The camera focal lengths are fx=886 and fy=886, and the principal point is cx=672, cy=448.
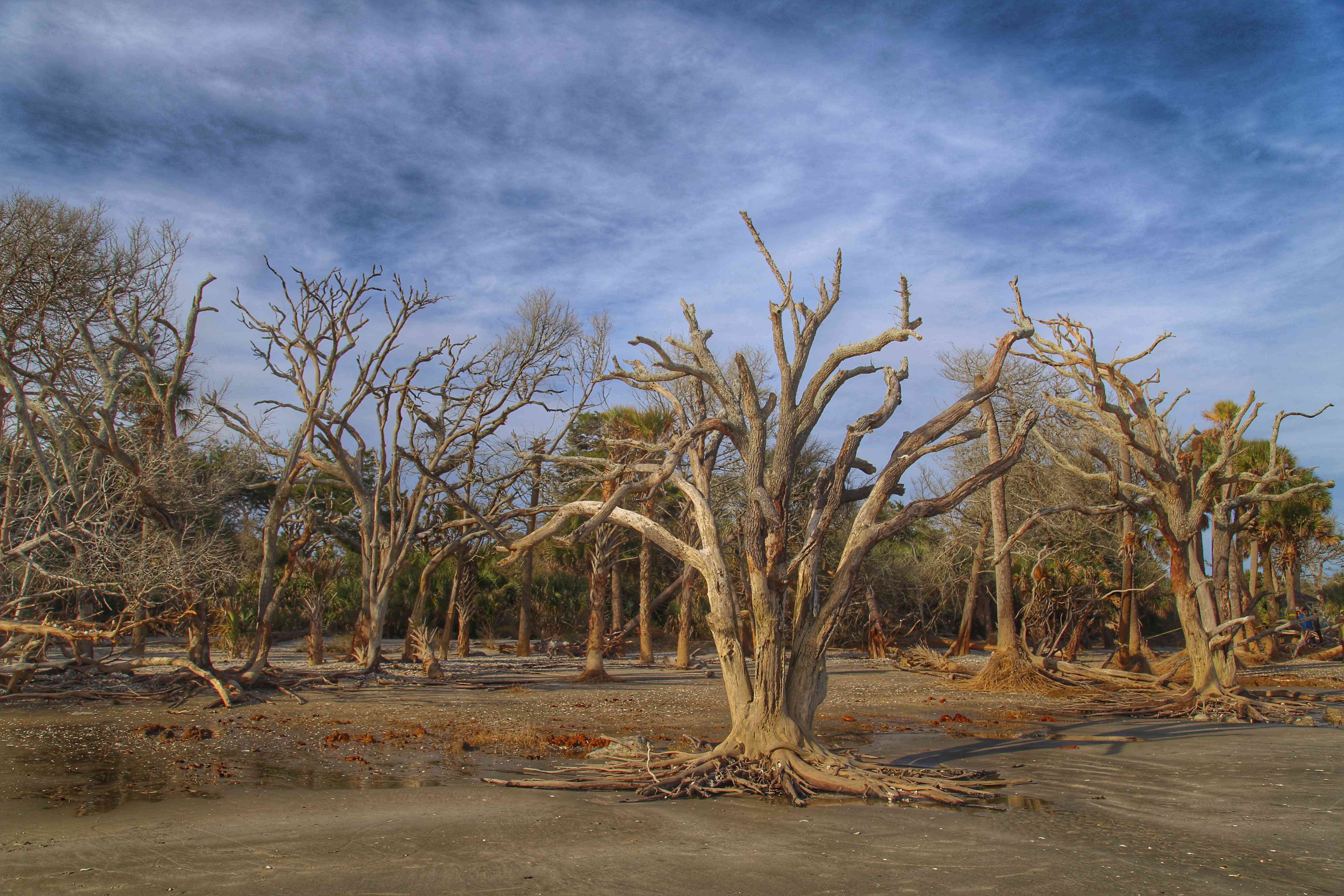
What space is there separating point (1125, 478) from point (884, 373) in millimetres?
16000

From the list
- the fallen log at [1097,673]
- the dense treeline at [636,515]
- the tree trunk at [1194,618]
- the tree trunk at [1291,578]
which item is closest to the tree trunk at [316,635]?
the dense treeline at [636,515]

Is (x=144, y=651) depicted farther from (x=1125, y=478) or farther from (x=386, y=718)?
(x=1125, y=478)

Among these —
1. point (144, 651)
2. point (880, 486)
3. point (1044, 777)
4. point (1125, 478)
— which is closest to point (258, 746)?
point (880, 486)

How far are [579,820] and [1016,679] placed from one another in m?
12.5

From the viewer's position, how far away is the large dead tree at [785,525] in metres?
7.48

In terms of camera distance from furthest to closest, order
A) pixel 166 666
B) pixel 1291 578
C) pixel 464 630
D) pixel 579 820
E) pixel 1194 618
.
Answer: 1. pixel 1291 578
2. pixel 464 630
3. pixel 1194 618
4. pixel 166 666
5. pixel 579 820

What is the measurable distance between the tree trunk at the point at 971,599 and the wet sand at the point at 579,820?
11268mm

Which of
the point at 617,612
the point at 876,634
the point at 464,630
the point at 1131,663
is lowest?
the point at 1131,663

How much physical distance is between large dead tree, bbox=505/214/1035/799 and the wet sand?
0.52m

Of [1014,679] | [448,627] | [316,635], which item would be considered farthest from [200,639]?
[1014,679]

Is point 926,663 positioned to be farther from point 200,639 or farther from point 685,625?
point 200,639

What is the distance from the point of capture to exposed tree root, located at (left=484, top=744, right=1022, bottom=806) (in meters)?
7.05

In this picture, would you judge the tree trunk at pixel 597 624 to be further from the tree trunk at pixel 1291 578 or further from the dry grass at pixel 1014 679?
the tree trunk at pixel 1291 578

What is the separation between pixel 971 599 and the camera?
24.9 m
